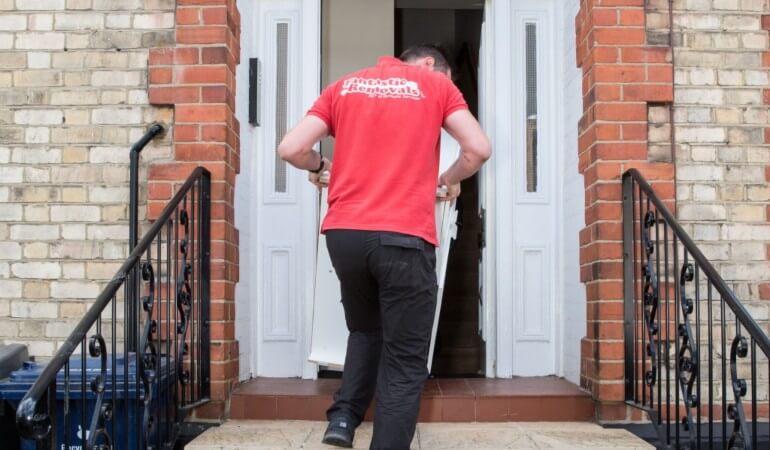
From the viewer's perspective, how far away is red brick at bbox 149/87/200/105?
3.54m

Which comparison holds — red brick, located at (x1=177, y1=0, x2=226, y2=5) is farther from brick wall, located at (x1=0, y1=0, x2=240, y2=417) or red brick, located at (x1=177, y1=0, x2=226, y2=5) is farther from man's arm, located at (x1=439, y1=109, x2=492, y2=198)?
man's arm, located at (x1=439, y1=109, x2=492, y2=198)

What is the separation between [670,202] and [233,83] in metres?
2.15

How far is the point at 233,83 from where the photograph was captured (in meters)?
3.66

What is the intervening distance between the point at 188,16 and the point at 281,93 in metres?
0.71

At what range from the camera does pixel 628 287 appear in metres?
3.38

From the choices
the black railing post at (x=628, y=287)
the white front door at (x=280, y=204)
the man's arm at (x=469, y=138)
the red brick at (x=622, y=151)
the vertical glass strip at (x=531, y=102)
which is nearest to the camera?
the man's arm at (x=469, y=138)

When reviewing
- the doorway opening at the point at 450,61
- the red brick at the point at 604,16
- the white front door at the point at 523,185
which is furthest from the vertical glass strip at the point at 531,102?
the red brick at the point at 604,16

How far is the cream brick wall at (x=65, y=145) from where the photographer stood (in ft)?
11.8

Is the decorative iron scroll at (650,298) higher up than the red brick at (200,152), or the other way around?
the red brick at (200,152)

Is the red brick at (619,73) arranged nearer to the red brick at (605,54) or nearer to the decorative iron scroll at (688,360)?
the red brick at (605,54)

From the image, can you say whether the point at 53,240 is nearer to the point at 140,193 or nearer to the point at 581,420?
the point at 140,193

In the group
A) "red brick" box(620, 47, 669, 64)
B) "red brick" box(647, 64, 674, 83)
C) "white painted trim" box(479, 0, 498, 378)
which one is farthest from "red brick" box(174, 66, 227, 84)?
"red brick" box(647, 64, 674, 83)

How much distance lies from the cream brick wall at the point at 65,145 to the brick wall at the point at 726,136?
2.47 metres

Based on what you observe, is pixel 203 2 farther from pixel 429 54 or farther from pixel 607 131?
pixel 607 131
